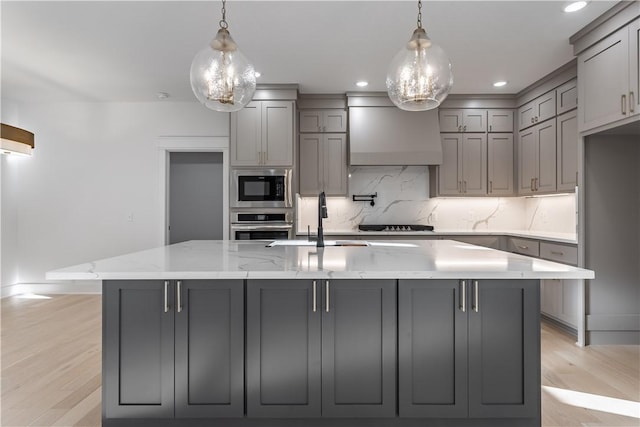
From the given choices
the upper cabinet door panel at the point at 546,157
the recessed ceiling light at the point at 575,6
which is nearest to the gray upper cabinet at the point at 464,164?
the upper cabinet door panel at the point at 546,157

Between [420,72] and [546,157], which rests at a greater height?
[420,72]

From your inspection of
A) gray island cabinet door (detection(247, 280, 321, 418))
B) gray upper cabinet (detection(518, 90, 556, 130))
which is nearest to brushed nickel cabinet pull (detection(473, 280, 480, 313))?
gray island cabinet door (detection(247, 280, 321, 418))

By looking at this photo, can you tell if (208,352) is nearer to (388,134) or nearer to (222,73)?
(222,73)

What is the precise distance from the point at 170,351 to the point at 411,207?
405 cm

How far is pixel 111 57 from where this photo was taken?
12.1 ft

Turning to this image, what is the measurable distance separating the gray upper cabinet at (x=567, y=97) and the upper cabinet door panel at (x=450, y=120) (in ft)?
3.77

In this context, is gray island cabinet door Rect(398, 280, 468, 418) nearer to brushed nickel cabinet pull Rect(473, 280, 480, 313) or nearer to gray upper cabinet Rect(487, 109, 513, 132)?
brushed nickel cabinet pull Rect(473, 280, 480, 313)

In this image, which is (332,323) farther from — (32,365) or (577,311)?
(577,311)

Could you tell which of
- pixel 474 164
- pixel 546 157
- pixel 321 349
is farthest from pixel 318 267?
pixel 474 164

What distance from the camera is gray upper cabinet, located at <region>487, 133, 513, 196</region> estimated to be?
16.0 ft

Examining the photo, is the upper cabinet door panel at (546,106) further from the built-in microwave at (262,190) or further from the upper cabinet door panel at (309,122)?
the built-in microwave at (262,190)

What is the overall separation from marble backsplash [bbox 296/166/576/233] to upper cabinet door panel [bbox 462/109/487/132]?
0.77 metres

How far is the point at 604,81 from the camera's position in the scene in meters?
2.99

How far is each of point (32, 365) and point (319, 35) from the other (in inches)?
136
